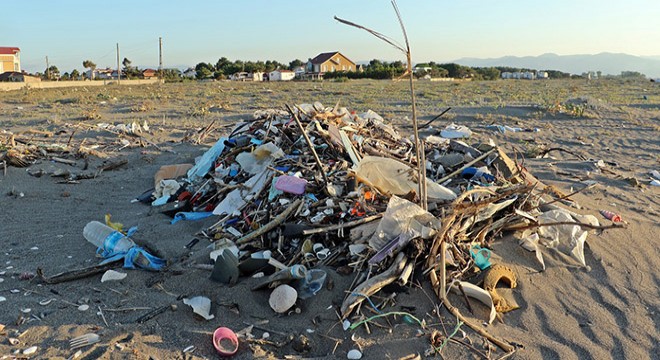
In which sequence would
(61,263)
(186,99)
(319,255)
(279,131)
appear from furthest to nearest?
(186,99), (279,131), (61,263), (319,255)

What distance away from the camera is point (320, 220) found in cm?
371

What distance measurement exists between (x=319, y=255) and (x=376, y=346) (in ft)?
3.04

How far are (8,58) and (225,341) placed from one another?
167 feet

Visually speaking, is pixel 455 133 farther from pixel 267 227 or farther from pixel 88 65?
pixel 88 65

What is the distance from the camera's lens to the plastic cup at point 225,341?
2.58 m

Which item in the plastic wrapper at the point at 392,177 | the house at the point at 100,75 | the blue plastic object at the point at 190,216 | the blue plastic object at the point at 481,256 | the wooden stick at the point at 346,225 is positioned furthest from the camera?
the house at the point at 100,75

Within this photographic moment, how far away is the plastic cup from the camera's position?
8.48 ft

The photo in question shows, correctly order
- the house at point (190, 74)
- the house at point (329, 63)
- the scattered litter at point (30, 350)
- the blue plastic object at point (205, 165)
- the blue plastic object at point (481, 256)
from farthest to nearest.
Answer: the house at point (329, 63)
the house at point (190, 74)
the blue plastic object at point (205, 165)
the blue plastic object at point (481, 256)
the scattered litter at point (30, 350)

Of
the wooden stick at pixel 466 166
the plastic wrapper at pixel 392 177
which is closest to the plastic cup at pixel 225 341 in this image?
the plastic wrapper at pixel 392 177

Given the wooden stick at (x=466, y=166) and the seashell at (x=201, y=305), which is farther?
the wooden stick at (x=466, y=166)

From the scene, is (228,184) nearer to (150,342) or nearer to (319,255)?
(319,255)

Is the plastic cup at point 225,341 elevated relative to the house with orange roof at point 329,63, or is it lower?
lower

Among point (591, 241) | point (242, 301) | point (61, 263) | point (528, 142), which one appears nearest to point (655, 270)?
point (591, 241)

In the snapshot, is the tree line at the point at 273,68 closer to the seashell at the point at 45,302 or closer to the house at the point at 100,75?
the house at the point at 100,75
